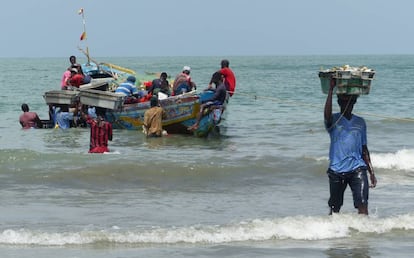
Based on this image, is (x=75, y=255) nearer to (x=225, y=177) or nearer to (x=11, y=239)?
(x=11, y=239)

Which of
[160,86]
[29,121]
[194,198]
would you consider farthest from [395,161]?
[29,121]

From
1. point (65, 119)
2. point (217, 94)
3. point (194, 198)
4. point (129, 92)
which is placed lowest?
point (65, 119)

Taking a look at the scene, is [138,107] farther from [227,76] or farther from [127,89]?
[227,76]

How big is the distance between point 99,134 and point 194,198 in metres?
3.52

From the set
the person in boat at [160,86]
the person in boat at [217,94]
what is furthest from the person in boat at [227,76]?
the person in boat at [160,86]

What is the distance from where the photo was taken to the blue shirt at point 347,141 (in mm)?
6820

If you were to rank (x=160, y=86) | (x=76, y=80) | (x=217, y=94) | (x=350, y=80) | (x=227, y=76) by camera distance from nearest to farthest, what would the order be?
(x=350, y=80)
(x=217, y=94)
(x=227, y=76)
(x=160, y=86)
(x=76, y=80)

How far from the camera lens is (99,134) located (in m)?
13.3

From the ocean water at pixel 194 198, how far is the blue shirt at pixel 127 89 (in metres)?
0.97

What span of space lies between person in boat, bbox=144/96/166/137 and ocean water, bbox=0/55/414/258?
30cm

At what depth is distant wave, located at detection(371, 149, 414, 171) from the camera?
13096mm

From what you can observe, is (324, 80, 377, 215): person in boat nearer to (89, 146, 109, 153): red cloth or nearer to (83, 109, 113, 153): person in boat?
(83, 109, 113, 153): person in boat

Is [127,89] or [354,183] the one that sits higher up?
[354,183]

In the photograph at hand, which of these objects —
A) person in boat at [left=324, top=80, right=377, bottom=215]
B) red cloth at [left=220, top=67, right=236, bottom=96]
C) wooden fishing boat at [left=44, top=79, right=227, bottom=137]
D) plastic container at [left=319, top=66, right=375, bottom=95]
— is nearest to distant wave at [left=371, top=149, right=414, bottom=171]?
red cloth at [left=220, top=67, right=236, bottom=96]
